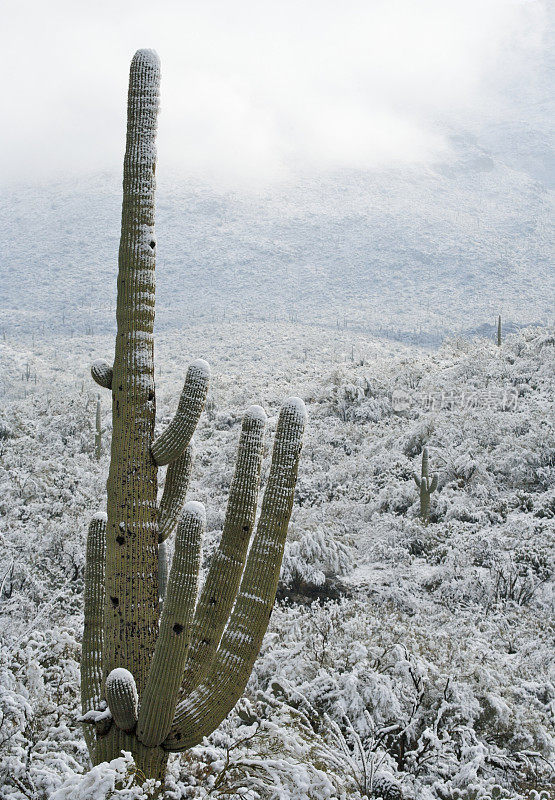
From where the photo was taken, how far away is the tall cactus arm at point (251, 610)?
3.31 metres

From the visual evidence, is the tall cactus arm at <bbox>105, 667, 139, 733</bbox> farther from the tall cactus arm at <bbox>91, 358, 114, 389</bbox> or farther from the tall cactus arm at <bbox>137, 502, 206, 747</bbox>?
the tall cactus arm at <bbox>91, 358, 114, 389</bbox>

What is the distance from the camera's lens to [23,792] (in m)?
3.91

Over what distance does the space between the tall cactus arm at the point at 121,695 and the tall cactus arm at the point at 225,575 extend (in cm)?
43

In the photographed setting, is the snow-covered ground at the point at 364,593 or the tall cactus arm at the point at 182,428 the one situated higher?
the tall cactus arm at the point at 182,428

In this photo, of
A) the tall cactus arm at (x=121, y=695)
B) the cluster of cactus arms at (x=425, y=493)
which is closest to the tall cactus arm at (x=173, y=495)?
the tall cactus arm at (x=121, y=695)

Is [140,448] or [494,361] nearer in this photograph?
[140,448]

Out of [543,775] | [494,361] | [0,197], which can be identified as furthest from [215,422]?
[0,197]

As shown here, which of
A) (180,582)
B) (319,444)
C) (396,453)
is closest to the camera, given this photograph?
(180,582)

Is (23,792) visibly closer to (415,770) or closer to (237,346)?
(415,770)

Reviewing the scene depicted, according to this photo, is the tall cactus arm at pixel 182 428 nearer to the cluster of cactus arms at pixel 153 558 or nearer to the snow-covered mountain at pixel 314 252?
the cluster of cactus arms at pixel 153 558

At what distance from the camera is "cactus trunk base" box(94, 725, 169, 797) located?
3.22 meters

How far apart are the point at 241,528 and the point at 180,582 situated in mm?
509

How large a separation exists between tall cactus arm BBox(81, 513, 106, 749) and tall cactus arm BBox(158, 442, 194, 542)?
1.82 feet

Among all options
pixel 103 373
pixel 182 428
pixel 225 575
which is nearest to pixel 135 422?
pixel 182 428
